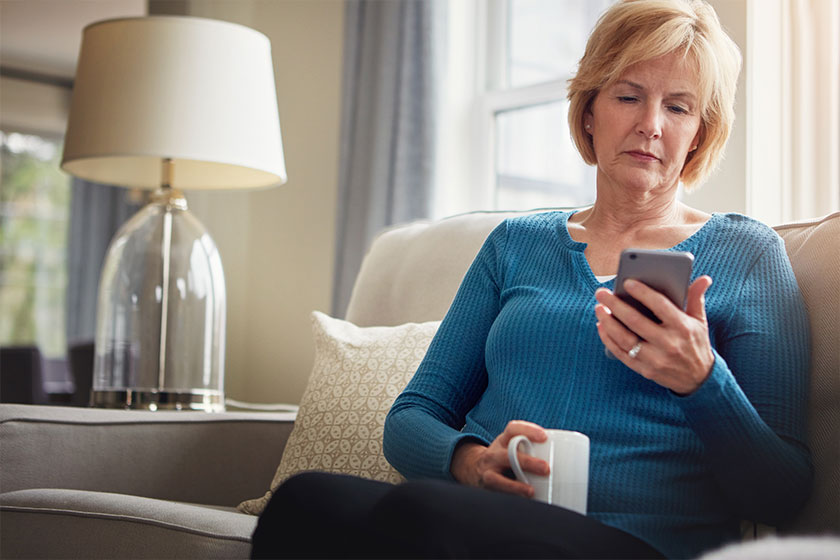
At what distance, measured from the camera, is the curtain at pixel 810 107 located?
211cm

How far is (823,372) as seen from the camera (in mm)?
1255

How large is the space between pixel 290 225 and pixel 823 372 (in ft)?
8.67

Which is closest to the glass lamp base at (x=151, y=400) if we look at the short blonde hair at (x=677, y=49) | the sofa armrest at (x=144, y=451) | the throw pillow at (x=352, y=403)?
the sofa armrest at (x=144, y=451)

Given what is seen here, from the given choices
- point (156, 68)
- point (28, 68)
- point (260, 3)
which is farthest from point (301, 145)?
point (28, 68)

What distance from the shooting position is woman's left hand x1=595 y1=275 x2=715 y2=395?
108 centimetres

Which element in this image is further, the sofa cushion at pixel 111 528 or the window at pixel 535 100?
the window at pixel 535 100

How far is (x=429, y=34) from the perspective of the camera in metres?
2.94

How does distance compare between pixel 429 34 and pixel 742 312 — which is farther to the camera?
pixel 429 34

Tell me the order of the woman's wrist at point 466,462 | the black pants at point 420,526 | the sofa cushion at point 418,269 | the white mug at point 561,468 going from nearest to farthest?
the black pants at point 420,526 → the white mug at point 561,468 → the woman's wrist at point 466,462 → the sofa cushion at point 418,269

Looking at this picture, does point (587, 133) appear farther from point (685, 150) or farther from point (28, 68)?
point (28, 68)

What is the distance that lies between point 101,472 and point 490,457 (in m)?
0.93

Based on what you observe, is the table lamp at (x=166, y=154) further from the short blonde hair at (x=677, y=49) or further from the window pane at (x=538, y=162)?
the short blonde hair at (x=677, y=49)

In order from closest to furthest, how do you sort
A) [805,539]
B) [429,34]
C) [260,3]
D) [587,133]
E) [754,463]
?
[805,539]
[754,463]
[587,133]
[429,34]
[260,3]

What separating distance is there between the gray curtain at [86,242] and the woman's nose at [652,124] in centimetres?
659
